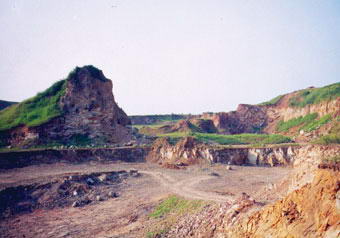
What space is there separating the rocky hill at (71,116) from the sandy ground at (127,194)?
282 inches

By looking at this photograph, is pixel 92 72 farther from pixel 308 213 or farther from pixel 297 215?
pixel 308 213

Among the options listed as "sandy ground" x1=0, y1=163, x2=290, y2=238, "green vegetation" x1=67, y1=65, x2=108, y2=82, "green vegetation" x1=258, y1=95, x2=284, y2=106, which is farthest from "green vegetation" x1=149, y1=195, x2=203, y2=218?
"green vegetation" x1=258, y1=95, x2=284, y2=106

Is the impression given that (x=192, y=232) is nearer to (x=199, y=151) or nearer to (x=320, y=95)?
(x=199, y=151)

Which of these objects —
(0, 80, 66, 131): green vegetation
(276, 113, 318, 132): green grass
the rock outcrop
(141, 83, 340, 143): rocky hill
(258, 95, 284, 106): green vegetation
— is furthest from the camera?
(258, 95, 284, 106): green vegetation

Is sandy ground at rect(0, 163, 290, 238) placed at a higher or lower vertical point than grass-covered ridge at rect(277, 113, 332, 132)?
lower

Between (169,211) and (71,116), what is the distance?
23.9 m

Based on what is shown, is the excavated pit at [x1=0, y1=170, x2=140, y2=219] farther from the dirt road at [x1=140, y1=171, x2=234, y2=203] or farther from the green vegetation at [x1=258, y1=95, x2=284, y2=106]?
the green vegetation at [x1=258, y1=95, x2=284, y2=106]

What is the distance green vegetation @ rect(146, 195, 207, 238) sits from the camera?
11730 mm

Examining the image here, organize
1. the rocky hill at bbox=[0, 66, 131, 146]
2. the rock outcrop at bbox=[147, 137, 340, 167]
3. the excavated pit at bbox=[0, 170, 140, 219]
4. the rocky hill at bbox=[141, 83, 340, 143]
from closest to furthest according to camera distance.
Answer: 1. the excavated pit at bbox=[0, 170, 140, 219]
2. the rock outcrop at bbox=[147, 137, 340, 167]
3. the rocky hill at bbox=[0, 66, 131, 146]
4. the rocky hill at bbox=[141, 83, 340, 143]

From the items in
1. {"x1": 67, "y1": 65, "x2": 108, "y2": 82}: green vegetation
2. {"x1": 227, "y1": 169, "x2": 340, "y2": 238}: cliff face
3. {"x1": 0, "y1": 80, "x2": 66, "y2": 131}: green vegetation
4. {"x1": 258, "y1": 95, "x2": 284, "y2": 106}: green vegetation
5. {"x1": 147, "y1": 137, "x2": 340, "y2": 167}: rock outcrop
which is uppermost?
{"x1": 67, "y1": 65, "x2": 108, "y2": 82}: green vegetation

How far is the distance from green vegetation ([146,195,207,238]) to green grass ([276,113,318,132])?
38.4 meters

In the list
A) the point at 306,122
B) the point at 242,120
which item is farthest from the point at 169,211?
the point at 242,120

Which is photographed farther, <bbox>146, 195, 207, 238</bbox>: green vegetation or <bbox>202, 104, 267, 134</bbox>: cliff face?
<bbox>202, 104, 267, 134</bbox>: cliff face

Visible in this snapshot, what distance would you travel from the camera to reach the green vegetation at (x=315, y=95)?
43628 mm
